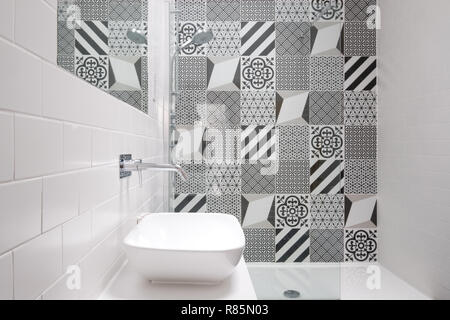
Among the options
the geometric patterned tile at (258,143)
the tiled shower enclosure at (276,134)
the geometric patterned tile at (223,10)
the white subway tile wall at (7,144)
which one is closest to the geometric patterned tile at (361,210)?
the tiled shower enclosure at (276,134)

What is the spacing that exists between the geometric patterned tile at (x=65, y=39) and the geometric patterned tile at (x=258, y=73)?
1.44 m

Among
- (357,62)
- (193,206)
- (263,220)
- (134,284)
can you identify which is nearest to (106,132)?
(134,284)

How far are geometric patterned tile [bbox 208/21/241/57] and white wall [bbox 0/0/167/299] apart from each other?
4.26 ft

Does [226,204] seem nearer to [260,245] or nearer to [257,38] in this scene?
[260,245]

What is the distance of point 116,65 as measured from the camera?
0.90m

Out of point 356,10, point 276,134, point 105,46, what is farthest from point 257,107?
point 105,46

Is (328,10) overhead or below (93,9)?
overhead

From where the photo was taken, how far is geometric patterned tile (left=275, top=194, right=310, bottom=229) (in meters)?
1.98

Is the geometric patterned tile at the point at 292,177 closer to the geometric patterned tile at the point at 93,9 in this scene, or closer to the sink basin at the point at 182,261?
the sink basin at the point at 182,261

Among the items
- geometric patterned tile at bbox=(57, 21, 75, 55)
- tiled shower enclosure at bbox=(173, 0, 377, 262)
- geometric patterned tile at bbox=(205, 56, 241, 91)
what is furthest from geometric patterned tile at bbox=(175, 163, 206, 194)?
geometric patterned tile at bbox=(57, 21, 75, 55)

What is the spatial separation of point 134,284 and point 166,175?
3.80ft

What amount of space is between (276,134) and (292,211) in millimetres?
509

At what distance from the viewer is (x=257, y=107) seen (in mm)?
1964

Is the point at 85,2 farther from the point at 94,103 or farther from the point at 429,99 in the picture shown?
the point at 429,99
